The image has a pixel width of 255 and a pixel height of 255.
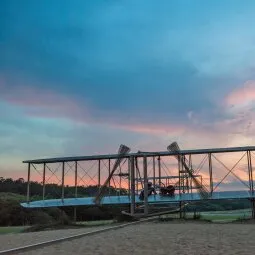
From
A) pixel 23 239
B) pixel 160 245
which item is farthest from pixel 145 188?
pixel 160 245

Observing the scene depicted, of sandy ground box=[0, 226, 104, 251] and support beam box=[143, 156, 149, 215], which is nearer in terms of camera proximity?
sandy ground box=[0, 226, 104, 251]

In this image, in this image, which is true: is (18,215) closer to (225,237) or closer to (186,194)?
(186,194)

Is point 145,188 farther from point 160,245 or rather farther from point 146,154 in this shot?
point 160,245

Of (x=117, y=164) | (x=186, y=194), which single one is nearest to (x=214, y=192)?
(x=186, y=194)

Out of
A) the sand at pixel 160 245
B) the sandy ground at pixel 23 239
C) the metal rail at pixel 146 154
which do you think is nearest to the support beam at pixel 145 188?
the metal rail at pixel 146 154

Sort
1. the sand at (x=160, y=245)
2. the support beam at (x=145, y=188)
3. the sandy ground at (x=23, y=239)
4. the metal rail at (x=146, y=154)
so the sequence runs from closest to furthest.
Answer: the sand at (x=160, y=245) < the sandy ground at (x=23, y=239) < the support beam at (x=145, y=188) < the metal rail at (x=146, y=154)

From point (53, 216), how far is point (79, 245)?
41019 millimetres

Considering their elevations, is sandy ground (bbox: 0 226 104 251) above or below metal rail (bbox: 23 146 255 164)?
below

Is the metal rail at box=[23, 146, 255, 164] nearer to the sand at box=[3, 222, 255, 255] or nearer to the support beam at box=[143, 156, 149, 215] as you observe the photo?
the support beam at box=[143, 156, 149, 215]

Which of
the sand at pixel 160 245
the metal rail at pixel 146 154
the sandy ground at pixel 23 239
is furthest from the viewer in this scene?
the metal rail at pixel 146 154

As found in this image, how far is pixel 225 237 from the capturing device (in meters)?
19.6

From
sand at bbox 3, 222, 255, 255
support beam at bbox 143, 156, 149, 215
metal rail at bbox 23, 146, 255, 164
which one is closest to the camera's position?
sand at bbox 3, 222, 255, 255

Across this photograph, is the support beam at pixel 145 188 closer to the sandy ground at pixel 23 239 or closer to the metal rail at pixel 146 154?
the metal rail at pixel 146 154

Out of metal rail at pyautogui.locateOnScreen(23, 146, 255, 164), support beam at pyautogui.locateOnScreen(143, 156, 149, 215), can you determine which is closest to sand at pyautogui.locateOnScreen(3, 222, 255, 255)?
support beam at pyautogui.locateOnScreen(143, 156, 149, 215)
